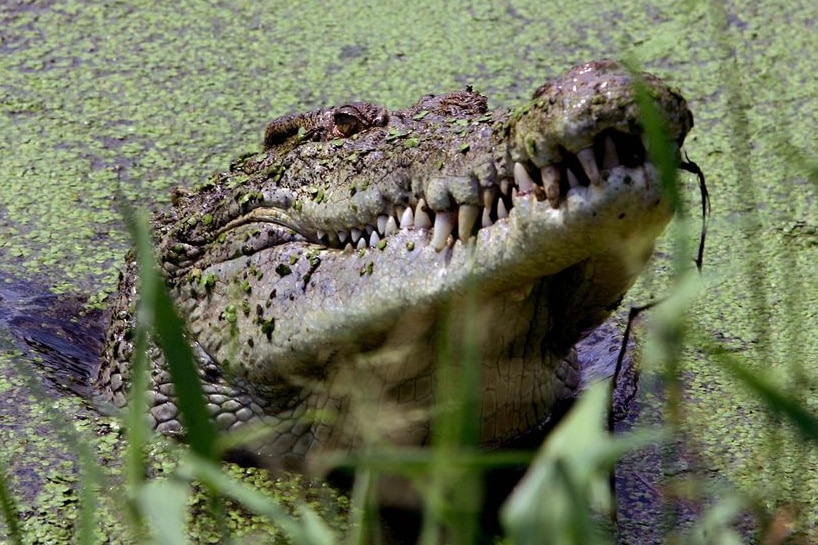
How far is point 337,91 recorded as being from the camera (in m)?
5.10

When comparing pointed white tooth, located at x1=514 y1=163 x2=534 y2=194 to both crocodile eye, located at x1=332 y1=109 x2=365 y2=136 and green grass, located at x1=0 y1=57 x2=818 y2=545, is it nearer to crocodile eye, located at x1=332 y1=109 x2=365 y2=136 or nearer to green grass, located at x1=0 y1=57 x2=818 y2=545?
green grass, located at x1=0 y1=57 x2=818 y2=545

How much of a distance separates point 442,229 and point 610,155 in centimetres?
40

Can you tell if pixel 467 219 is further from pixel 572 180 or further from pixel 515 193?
pixel 572 180

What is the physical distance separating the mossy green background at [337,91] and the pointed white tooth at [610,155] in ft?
4.53

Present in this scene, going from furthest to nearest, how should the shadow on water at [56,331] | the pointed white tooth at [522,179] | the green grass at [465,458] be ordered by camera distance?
the shadow on water at [56,331], the pointed white tooth at [522,179], the green grass at [465,458]

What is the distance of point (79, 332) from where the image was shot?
3.79 metres

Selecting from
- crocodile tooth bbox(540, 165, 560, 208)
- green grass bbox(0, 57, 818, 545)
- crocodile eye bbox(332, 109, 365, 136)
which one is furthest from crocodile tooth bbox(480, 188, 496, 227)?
crocodile eye bbox(332, 109, 365, 136)

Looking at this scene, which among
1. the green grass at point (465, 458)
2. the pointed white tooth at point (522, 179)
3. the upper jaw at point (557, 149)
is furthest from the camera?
the pointed white tooth at point (522, 179)

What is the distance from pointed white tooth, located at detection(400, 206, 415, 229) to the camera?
2.64 metres

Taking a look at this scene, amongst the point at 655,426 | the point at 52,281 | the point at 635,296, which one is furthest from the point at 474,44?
the point at 655,426

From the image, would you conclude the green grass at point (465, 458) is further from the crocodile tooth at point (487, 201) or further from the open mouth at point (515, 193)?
the crocodile tooth at point (487, 201)

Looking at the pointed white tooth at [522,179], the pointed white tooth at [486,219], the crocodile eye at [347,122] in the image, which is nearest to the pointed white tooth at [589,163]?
the pointed white tooth at [522,179]

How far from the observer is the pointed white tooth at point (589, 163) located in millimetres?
2246

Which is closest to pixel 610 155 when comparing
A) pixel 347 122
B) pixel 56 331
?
pixel 347 122
